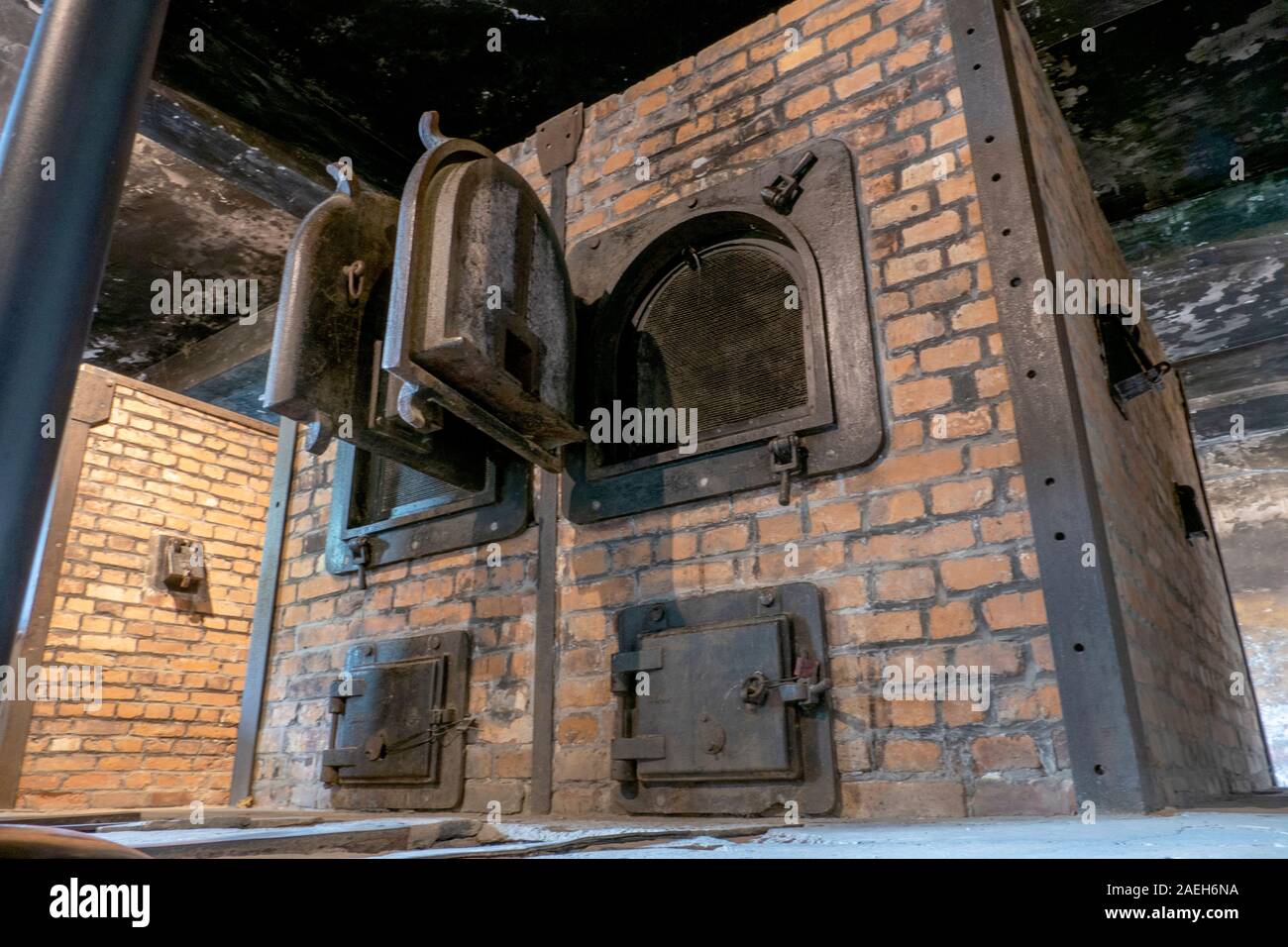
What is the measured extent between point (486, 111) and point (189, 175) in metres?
1.80

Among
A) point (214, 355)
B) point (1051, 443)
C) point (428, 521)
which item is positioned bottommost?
point (1051, 443)

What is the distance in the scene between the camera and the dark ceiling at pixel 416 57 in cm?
306

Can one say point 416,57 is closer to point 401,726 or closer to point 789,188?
point 789,188

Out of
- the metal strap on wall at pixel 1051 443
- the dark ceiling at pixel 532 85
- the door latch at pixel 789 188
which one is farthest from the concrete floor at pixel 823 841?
the dark ceiling at pixel 532 85

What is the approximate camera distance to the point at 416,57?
10.8 ft

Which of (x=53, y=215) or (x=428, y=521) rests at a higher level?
(x=53, y=215)

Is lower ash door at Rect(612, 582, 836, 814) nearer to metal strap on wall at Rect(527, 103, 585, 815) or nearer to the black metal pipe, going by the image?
metal strap on wall at Rect(527, 103, 585, 815)

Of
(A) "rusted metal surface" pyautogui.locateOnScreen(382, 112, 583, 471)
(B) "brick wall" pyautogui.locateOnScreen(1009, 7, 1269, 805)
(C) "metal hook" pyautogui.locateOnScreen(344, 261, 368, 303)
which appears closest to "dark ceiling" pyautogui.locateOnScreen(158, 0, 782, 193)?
(A) "rusted metal surface" pyautogui.locateOnScreen(382, 112, 583, 471)

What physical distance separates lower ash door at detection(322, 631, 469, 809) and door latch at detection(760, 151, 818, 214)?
5.73ft

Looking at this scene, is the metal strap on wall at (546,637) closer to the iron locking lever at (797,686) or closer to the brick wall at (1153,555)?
the iron locking lever at (797,686)

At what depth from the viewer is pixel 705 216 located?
110 inches

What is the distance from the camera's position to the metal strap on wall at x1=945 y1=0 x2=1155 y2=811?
176cm

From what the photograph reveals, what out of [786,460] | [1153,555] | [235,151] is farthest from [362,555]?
[1153,555]

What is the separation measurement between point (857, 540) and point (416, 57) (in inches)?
99.3
